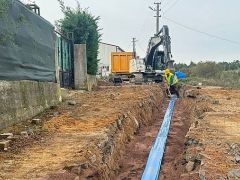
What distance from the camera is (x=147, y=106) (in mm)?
17156

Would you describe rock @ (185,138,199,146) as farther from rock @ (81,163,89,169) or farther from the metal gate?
the metal gate

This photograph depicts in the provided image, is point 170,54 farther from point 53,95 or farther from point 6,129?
point 6,129

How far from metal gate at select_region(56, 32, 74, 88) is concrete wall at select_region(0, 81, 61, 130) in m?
4.79

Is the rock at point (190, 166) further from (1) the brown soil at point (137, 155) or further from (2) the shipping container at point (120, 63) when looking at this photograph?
(2) the shipping container at point (120, 63)

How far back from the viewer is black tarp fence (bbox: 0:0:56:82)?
9.07m

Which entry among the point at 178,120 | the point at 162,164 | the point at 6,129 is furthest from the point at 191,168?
the point at 178,120

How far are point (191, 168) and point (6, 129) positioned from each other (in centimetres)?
398

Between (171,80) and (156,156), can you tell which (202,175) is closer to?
(156,156)

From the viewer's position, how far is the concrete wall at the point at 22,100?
29.0 ft

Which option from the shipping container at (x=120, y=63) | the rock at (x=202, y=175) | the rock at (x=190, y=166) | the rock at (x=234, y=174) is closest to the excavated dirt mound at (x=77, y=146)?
the rock at (x=190, y=166)

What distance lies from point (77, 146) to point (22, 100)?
9.15 feet

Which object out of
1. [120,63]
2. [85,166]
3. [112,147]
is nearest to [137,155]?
[112,147]

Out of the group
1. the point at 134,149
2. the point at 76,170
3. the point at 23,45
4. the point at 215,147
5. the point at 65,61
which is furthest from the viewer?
the point at 65,61

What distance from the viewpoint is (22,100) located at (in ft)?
33.0
